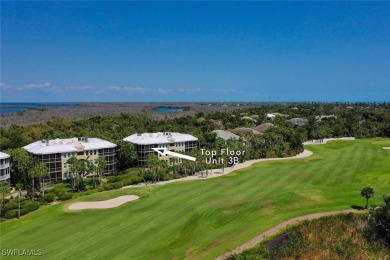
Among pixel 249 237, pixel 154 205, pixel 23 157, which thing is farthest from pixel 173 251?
pixel 23 157

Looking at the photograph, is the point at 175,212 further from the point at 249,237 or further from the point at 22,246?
the point at 22,246

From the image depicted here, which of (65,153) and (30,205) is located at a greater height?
(65,153)

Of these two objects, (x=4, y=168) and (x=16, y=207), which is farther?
(x=4, y=168)

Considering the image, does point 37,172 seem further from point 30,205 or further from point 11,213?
point 11,213

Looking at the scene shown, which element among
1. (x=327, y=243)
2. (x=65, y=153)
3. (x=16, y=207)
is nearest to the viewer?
(x=327, y=243)

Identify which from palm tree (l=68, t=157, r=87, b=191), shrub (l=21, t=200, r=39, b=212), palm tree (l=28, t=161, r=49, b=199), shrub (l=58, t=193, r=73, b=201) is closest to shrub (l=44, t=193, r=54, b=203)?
shrub (l=58, t=193, r=73, b=201)

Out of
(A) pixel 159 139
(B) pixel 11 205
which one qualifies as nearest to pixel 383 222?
(B) pixel 11 205

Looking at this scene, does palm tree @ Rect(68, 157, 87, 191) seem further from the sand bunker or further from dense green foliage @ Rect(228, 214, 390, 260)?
dense green foliage @ Rect(228, 214, 390, 260)

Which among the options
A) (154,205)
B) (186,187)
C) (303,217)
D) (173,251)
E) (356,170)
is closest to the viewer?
(173,251)
